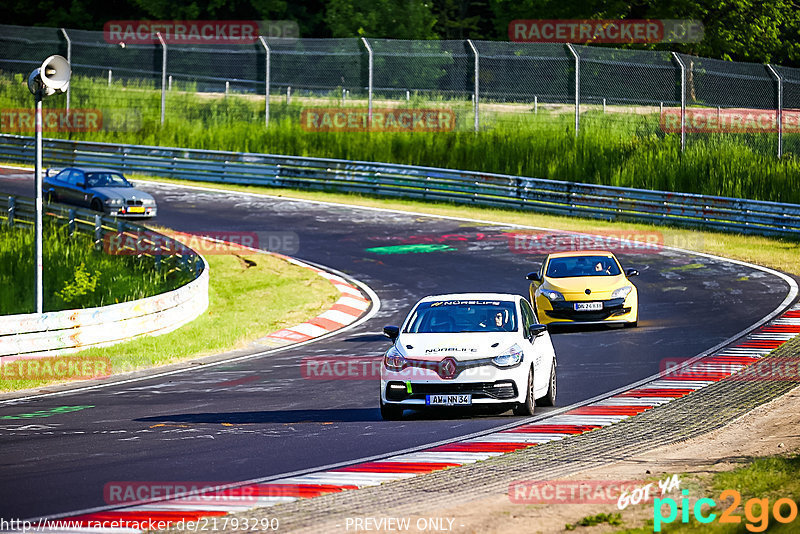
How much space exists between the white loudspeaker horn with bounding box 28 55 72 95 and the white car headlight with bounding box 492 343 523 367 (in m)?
8.59

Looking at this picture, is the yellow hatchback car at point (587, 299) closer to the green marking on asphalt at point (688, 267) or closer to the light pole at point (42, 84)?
the green marking on asphalt at point (688, 267)

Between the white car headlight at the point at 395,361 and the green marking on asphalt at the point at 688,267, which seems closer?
the white car headlight at the point at 395,361

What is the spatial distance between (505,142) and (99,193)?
521 inches

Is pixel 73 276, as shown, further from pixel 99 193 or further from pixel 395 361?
pixel 395 361

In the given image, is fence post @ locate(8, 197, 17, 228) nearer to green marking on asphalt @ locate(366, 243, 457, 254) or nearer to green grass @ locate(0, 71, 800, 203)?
green marking on asphalt @ locate(366, 243, 457, 254)

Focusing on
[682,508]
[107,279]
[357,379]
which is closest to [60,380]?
[357,379]

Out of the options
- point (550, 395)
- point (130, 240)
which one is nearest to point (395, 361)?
point (550, 395)

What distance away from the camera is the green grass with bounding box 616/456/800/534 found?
7.80m

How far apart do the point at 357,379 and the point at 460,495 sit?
6.69m

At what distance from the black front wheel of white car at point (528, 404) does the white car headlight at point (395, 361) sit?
135 centimetres

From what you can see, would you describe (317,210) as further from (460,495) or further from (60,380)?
(460,495)

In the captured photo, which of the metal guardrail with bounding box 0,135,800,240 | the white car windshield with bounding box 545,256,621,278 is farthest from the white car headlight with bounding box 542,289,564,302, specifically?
the metal guardrail with bounding box 0,135,800,240

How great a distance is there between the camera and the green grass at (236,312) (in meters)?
18.2

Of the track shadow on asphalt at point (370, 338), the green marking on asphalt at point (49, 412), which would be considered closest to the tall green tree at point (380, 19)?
the track shadow on asphalt at point (370, 338)
